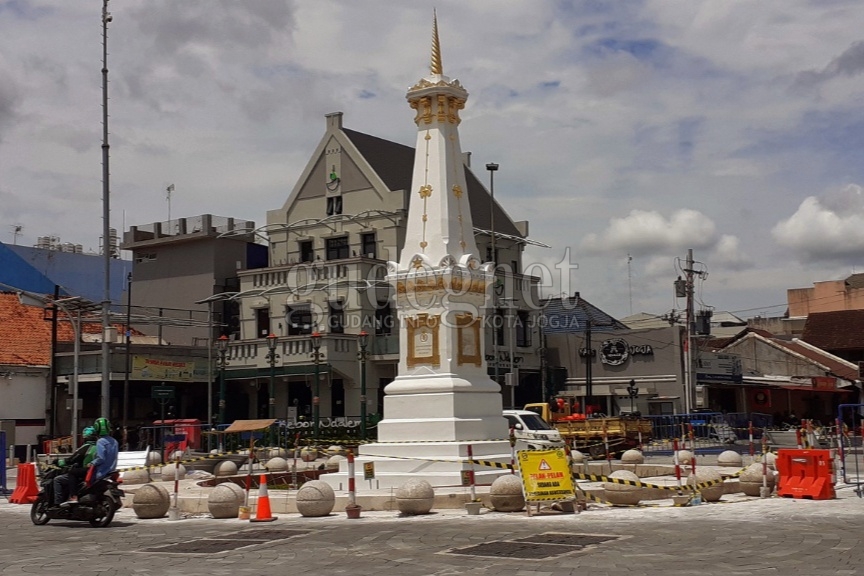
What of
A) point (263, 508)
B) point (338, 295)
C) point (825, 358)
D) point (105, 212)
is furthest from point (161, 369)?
point (825, 358)

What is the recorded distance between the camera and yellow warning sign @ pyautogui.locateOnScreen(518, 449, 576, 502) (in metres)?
16.7

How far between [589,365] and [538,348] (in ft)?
14.9

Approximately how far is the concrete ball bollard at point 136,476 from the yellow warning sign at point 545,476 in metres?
12.4

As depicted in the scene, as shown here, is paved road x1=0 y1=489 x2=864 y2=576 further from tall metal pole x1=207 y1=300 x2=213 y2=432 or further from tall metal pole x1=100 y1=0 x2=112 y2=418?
tall metal pole x1=207 y1=300 x2=213 y2=432


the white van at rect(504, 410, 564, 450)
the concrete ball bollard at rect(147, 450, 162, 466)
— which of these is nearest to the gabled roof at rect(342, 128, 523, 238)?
the white van at rect(504, 410, 564, 450)

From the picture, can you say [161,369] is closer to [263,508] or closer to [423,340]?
[423,340]

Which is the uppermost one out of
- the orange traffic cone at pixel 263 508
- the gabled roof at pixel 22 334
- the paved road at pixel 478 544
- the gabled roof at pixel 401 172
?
the gabled roof at pixel 401 172

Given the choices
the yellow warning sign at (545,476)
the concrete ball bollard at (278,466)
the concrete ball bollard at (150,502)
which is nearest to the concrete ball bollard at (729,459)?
the yellow warning sign at (545,476)

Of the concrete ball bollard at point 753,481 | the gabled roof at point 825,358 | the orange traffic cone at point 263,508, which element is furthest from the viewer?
the gabled roof at point 825,358

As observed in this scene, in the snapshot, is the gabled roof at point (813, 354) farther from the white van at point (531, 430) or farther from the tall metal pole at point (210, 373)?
the white van at point (531, 430)

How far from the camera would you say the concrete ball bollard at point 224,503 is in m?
17.6

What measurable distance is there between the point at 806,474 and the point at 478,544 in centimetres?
833

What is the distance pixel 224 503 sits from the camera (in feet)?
57.9

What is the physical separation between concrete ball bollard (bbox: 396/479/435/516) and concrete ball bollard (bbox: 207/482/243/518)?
113 inches
